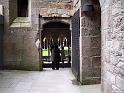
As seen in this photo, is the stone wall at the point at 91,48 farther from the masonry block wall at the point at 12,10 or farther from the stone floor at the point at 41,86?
the masonry block wall at the point at 12,10

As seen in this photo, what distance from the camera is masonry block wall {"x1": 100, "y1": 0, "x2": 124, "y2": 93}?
13.2 feet


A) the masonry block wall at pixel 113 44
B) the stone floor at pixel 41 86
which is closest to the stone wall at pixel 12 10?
the stone floor at pixel 41 86

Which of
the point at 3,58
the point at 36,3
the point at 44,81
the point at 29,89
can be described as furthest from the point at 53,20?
the point at 29,89

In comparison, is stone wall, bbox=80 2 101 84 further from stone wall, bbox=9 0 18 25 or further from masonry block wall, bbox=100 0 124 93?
stone wall, bbox=9 0 18 25

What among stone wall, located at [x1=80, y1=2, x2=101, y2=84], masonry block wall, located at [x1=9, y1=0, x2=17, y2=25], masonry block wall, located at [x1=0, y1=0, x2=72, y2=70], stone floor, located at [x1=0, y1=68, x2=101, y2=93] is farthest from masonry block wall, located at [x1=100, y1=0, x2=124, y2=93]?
masonry block wall, located at [x1=9, y1=0, x2=17, y2=25]

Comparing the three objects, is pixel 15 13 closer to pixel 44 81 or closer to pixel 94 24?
pixel 44 81

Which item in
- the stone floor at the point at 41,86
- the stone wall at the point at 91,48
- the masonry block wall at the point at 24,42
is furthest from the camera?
the masonry block wall at the point at 24,42

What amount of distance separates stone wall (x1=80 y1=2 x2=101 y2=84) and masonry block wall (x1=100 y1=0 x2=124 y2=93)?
2.93 metres

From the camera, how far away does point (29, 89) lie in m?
7.77

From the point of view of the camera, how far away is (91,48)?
27.5 ft

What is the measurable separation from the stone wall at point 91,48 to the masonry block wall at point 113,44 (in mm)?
2929

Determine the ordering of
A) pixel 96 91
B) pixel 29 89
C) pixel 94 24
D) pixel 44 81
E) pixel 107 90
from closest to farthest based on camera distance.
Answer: pixel 107 90 < pixel 96 91 < pixel 29 89 < pixel 94 24 < pixel 44 81

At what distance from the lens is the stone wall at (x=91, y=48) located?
8.38 metres

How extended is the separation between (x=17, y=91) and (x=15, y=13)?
573cm
